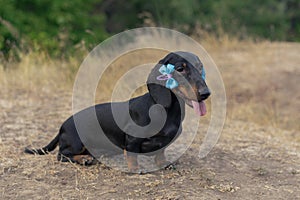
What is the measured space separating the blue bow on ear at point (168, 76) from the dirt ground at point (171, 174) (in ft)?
2.84

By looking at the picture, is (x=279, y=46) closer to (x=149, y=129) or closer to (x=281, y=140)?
(x=281, y=140)

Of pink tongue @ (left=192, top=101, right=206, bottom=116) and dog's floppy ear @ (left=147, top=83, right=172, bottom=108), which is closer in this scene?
pink tongue @ (left=192, top=101, right=206, bottom=116)

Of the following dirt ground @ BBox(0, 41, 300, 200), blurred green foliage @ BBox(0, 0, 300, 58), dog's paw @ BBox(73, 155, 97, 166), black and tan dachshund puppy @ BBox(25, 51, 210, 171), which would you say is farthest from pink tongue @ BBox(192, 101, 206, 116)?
blurred green foliage @ BBox(0, 0, 300, 58)

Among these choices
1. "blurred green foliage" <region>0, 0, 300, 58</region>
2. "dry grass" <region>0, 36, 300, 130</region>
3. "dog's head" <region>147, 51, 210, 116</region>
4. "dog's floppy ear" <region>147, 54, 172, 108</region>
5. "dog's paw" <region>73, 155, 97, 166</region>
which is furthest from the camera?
"blurred green foliage" <region>0, 0, 300, 58</region>

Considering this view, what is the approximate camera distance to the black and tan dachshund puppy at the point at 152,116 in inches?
169

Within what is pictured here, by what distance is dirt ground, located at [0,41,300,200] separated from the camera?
4.47 meters

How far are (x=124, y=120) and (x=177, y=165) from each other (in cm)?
80

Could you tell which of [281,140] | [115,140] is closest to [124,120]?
[115,140]

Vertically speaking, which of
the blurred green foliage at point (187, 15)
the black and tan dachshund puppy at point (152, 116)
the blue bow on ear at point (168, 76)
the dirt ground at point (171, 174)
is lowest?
the dirt ground at point (171, 174)

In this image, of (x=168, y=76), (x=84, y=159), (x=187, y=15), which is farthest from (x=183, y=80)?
(x=187, y=15)

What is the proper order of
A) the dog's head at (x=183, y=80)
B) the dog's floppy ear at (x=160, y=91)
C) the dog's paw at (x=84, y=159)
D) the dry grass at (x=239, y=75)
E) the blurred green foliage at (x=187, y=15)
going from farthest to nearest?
the blurred green foliage at (x=187, y=15) < the dry grass at (x=239, y=75) < the dog's paw at (x=84, y=159) < the dog's floppy ear at (x=160, y=91) < the dog's head at (x=183, y=80)

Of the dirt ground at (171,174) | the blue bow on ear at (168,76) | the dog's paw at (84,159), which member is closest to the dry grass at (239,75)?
the dirt ground at (171,174)

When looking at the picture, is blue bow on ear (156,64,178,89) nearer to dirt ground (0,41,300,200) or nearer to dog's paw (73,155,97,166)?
dirt ground (0,41,300,200)

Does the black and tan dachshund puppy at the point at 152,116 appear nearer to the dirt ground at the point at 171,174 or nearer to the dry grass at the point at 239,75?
the dirt ground at the point at 171,174
